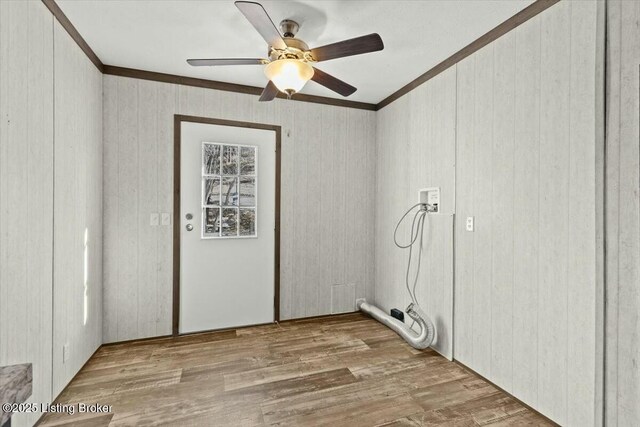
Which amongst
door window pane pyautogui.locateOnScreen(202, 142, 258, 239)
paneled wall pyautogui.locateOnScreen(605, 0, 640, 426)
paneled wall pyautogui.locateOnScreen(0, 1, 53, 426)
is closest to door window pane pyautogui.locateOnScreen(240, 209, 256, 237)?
door window pane pyautogui.locateOnScreen(202, 142, 258, 239)

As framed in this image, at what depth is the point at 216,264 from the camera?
3.11 meters

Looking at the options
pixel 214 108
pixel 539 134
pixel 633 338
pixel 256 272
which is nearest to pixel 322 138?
pixel 214 108

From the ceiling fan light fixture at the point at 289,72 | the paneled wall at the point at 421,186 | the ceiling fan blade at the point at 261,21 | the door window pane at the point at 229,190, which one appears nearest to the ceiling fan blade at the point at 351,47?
the ceiling fan light fixture at the point at 289,72

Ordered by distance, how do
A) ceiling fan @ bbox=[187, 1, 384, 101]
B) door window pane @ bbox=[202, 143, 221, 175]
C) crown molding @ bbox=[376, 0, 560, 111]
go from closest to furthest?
ceiling fan @ bbox=[187, 1, 384, 101]
crown molding @ bbox=[376, 0, 560, 111]
door window pane @ bbox=[202, 143, 221, 175]

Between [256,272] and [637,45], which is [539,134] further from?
[256,272]

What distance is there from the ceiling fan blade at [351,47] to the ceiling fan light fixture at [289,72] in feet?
0.34

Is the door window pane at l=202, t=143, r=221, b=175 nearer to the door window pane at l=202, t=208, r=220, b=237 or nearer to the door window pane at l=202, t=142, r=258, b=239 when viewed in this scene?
the door window pane at l=202, t=142, r=258, b=239

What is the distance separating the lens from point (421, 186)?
9.68ft

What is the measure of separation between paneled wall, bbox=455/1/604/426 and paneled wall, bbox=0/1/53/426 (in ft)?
9.19

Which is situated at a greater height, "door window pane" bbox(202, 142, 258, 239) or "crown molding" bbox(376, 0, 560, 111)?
"crown molding" bbox(376, 0, 560, 111)

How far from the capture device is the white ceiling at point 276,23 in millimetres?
1956

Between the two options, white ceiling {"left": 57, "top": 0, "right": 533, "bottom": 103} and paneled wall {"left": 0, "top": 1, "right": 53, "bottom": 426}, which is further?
white ceiling {"left": 57, "top": 0, "right": 533, "bottom": 103}

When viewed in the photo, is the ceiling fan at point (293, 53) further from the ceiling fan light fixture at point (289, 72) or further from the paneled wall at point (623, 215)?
the paneled wall at point (623, 215)

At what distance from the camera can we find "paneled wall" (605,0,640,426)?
1.43m
